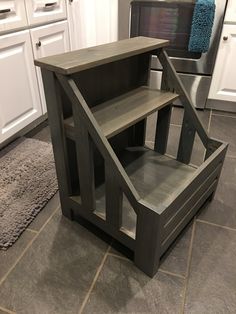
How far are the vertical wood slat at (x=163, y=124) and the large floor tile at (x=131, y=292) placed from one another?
1.99 ft

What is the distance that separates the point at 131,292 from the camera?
98 cm

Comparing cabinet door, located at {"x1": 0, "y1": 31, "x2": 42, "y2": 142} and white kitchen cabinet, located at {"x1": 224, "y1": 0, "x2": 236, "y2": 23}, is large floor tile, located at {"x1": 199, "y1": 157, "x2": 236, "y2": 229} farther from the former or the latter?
cabinet door, located at {"x1": 0, "y1": 31, "x2": 42, "y2": 142}

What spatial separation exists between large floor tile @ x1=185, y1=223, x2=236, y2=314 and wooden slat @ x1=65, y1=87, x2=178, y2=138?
1.92ft

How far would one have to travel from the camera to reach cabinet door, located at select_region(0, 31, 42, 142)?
1555 millimetres

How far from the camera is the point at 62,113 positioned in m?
0.97

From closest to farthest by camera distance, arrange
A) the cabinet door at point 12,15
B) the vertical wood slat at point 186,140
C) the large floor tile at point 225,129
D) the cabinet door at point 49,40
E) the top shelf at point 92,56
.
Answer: the top shelf at point 92,56 → the vertical wood slat at point 186,140 → the cabinet door at point 12,15 → the cabinet door at point 49,40 → the large floor tile at point 225,129

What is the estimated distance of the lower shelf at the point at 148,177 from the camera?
1.12 meters

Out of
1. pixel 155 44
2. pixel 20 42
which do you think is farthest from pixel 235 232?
pixel 20 42

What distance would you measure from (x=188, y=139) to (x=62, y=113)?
0.65 m

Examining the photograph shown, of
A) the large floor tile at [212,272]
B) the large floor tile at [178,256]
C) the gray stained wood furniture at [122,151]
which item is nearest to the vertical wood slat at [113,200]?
the gray stained wood furniture at [122,151]

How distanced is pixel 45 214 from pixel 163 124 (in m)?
0.72

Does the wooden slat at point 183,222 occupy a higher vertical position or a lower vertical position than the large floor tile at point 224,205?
higher

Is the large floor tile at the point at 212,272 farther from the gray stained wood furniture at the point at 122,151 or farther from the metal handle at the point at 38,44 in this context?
the metal handle at the point at 38,44

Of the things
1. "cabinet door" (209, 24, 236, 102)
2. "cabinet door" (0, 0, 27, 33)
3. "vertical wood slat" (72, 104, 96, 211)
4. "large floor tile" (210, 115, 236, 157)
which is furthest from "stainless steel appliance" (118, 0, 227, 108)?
"vertical wood slat" (72, 104, 96, 211)
